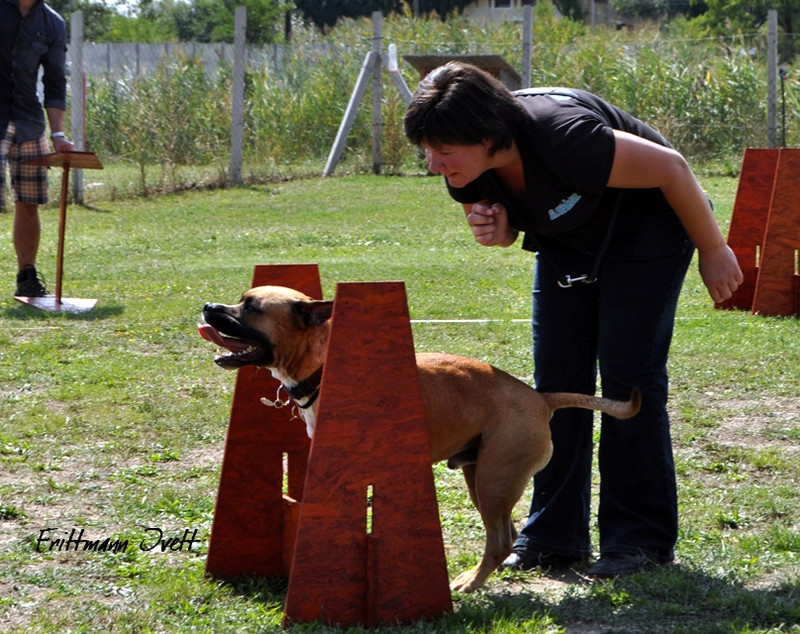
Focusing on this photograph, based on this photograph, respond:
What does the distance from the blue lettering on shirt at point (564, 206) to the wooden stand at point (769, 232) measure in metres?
4.97

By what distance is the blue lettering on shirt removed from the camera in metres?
3.52

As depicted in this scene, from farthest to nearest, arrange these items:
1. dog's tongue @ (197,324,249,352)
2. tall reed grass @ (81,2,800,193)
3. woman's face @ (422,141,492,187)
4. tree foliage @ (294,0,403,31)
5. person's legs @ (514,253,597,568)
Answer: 1. tree foliage @ (294,0,403,31)
2. tall reed grass @ (81,2,800,193)
3. person's legs @ (514,253,597,568)
4. dog's tongue @ (197,324,249,352)
5. woman's face @ (422,141,492,187)

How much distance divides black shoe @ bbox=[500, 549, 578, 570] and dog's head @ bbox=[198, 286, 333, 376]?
1.12m

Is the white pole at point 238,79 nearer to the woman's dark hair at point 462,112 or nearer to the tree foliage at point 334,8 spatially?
the woman's dark hair at point 462,112

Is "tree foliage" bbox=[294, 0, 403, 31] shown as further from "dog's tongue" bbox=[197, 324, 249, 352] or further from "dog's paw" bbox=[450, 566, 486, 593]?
"dog's paw" bbox=[450, 566, 486, 593]

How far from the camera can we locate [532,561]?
4.03m

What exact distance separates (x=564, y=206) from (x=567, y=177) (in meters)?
0.14

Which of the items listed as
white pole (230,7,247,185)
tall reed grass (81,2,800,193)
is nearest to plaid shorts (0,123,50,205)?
tall reed grass (81,2,800,193)

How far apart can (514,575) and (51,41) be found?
6.86 metres

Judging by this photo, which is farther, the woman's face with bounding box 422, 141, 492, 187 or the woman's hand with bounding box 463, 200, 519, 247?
the woman's hand with bounding box 463, 200, 519, 247

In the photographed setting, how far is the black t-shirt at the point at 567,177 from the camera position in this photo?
3.38 meters

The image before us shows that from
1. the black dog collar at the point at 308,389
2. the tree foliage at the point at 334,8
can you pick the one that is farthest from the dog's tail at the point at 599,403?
the tree foliage at the point at 334,8

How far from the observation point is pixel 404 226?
13492 millimetres

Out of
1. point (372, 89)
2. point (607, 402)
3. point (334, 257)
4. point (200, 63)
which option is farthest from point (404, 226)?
point (607, 402)
